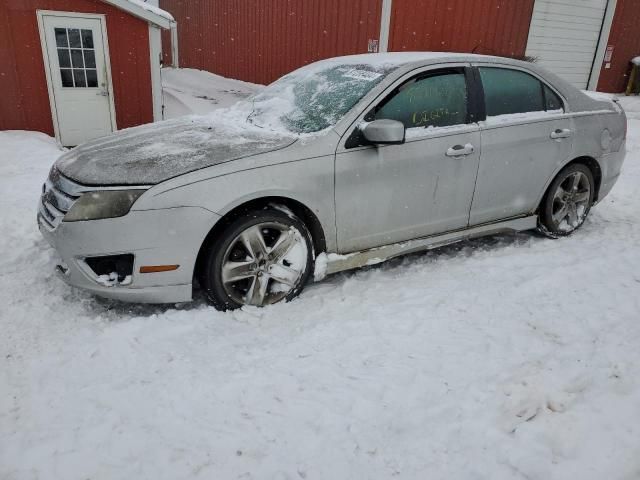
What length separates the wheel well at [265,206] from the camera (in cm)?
300

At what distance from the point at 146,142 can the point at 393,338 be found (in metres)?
2.12

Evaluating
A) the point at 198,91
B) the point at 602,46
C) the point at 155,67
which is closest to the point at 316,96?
the point at 155,67

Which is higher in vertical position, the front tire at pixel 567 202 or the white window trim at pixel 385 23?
the white window trim at pixel 385 23

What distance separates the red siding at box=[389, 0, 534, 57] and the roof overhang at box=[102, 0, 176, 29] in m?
4.80

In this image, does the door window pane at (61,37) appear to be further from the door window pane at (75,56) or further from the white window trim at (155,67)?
the white window trim at (155,67)

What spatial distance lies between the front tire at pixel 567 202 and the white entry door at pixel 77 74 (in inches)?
315

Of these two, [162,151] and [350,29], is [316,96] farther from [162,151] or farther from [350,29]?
[350,29]

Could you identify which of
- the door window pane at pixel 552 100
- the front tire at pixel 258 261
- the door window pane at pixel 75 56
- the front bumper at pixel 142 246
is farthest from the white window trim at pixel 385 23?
Result: the front bumper at pixel 142 246

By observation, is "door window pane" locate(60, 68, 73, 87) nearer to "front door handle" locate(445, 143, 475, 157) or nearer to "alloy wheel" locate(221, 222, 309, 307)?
"alloy wheel" locate(221, 222, 309, 307)

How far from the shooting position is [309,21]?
40.4ft

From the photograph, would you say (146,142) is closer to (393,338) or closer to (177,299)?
(177,299)

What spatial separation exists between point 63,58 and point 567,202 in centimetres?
849

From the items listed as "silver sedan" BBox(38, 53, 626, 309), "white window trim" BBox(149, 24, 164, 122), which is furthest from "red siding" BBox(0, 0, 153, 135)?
"silver sedan" BBox(38, 53, 626, 309)

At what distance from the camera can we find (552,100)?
421 cm
